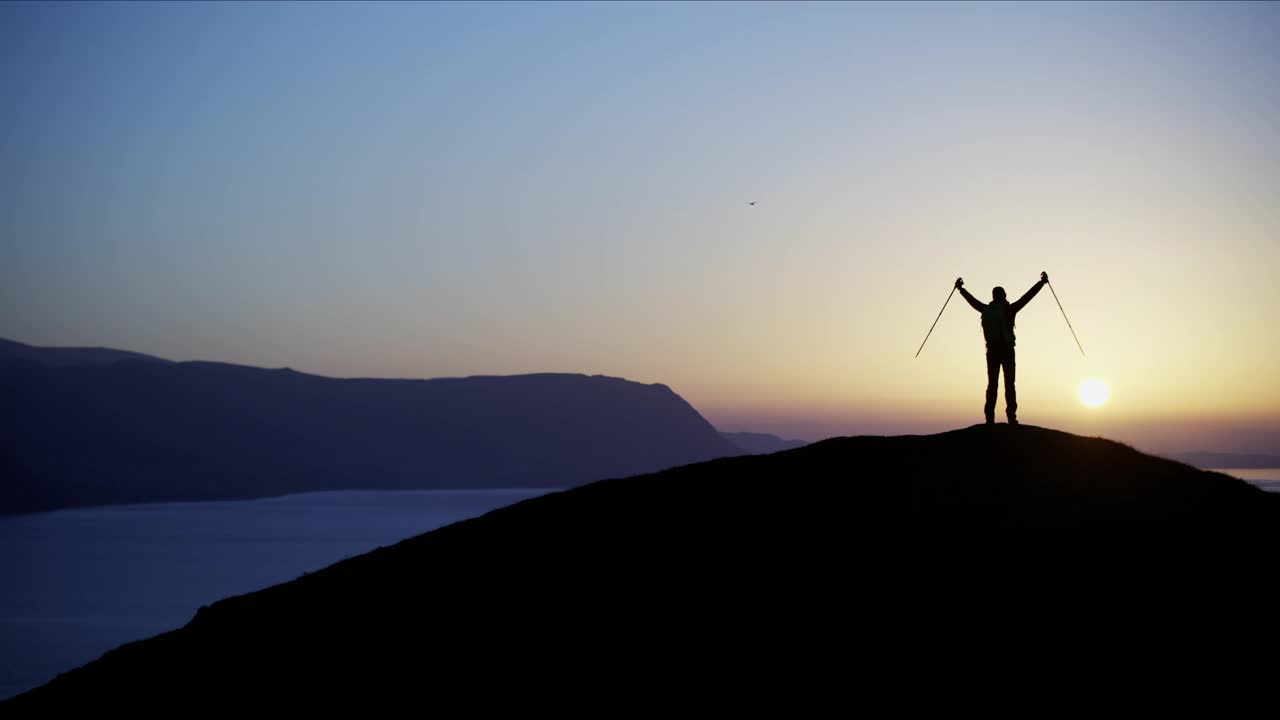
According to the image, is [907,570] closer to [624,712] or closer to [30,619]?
[624,712]

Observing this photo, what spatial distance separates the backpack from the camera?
72.9 ft

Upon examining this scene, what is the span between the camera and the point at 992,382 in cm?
2291

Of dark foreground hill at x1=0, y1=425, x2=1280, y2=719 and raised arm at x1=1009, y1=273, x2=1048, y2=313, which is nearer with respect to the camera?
dark foreground hill at x1=0, y1=425, x2=1280, y2=719

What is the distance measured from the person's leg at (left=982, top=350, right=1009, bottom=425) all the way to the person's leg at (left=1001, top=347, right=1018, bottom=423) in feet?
0.38

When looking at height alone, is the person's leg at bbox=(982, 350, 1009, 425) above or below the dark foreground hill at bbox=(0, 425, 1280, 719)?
above

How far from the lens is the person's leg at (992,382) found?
22500 mm

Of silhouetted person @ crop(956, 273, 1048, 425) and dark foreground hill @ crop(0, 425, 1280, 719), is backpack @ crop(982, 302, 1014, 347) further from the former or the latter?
dark foreground hill @ crop(0, 425, 1280, 719)

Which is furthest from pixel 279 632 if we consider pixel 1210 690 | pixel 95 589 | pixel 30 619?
pixel 95 589

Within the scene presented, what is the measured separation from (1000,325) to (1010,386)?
1350 mm

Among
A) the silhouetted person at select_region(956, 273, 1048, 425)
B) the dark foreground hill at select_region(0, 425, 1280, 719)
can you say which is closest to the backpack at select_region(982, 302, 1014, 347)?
the silhouetted person at select_region(956, 273, 1048, 425)

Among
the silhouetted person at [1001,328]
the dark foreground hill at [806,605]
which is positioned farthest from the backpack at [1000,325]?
the dark foreground hill at [806,605]

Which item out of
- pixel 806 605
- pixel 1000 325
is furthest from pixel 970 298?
pixel 806 605

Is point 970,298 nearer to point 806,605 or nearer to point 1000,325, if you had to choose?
point 1000,325

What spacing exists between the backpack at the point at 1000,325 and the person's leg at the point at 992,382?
309 millimetres
